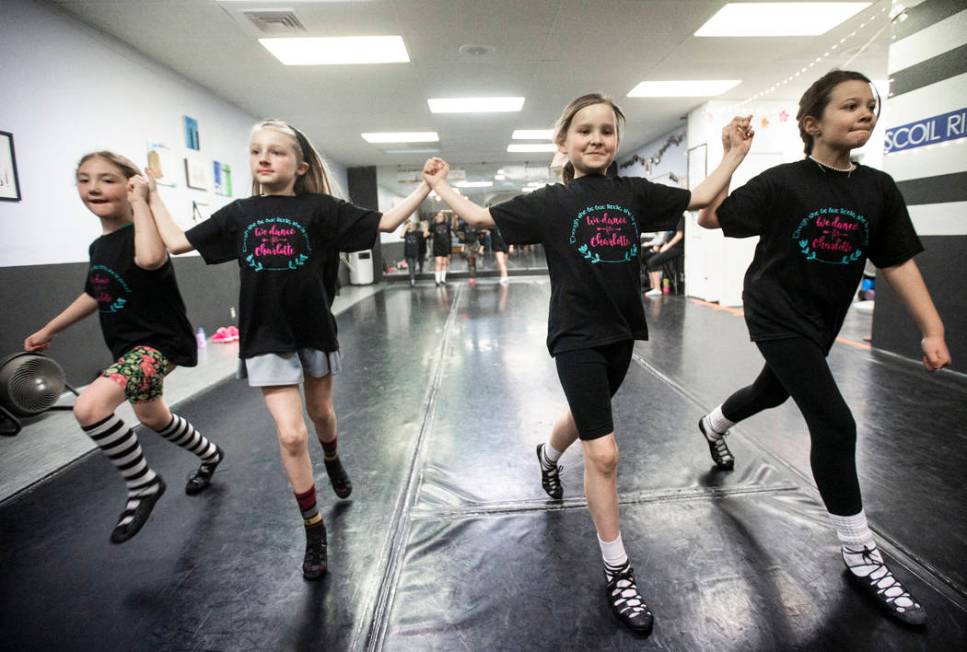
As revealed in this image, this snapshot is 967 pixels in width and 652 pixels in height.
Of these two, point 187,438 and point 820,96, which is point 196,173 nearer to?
point 187,438

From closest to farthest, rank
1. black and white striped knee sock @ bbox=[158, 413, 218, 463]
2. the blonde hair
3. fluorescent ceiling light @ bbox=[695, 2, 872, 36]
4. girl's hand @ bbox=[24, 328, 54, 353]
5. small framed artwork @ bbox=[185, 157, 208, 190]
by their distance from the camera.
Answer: the blonde hair < girl's hand @ bbox=[24, 328, 54, 353] < black and white striped knee sock @ bbox=[158, 413, 218, 463] < fluorescent ceiling light @ bbox=[695, 2, 872, 36] < small framed artwork @ bbox=[185, 157, 208, 190]

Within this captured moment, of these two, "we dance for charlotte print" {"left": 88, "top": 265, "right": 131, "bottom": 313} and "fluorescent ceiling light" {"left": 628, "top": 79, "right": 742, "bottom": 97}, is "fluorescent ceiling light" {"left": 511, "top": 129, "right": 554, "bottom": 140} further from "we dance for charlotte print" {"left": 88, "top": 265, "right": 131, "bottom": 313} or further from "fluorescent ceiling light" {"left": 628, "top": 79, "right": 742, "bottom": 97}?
"we dance for charlotte print" {"left": 88, "top": 265, "right": 131, "bottom": 313}

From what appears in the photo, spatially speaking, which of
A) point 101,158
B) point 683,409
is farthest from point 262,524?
point 683,409

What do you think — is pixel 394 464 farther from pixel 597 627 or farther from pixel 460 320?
pixel 460 320

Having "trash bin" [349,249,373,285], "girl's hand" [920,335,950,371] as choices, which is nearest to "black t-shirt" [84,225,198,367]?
"girl's hand" [920,335,950,371]

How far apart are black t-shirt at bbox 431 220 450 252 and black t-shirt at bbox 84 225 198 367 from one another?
8.77 m

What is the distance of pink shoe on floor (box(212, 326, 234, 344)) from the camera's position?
563cm

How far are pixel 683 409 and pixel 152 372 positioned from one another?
267 centimetres

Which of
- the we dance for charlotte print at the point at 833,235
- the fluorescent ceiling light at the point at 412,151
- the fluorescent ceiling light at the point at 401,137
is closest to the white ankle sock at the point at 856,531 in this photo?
the we dance for charlotte print at the point at 833,235

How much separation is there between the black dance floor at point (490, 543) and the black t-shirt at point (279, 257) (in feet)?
2.47

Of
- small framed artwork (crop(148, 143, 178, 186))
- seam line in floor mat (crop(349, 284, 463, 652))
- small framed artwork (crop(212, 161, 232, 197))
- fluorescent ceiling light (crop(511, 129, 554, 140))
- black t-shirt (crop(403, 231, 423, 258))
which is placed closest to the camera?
seam line in floor mat (crop(349, 284, 463, 652))

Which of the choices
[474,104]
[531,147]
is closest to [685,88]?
[474,104]

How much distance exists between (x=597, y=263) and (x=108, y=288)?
5.61 feet

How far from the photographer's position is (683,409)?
3006 millimetres
